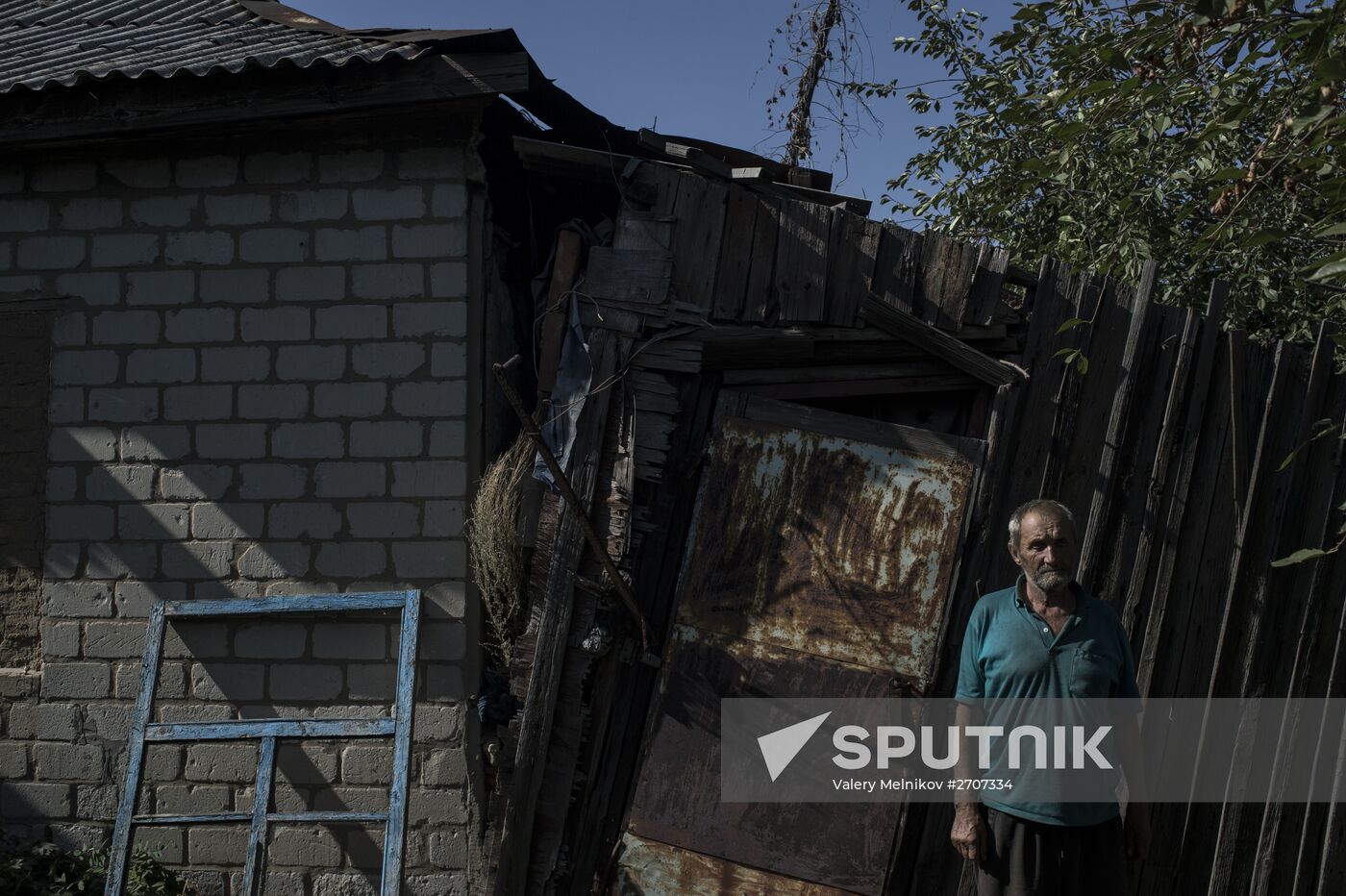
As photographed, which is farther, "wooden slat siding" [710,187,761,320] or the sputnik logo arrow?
"wooden slat siding" [710,187,761,320]

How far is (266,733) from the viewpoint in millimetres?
4516

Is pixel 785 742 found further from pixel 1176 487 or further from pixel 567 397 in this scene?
pixel 1176 487

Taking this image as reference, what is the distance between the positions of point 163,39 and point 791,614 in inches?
169

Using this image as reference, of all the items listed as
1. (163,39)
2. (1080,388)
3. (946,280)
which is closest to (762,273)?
(946,280)

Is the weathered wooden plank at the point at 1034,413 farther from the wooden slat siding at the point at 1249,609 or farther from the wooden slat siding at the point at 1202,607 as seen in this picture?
the wooden slat siding at the point at 1249,609

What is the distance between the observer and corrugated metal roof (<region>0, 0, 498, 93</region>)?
460cm

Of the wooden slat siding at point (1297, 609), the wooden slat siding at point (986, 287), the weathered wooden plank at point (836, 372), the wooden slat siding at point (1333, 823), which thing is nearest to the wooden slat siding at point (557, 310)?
the weathered wooden plank at point (836, 372)

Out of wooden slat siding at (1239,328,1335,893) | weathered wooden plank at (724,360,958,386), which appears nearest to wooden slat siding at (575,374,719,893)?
weathered wooden plank at (724,360,958,386)

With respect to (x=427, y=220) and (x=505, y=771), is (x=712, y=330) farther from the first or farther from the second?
(x=505, y=771)

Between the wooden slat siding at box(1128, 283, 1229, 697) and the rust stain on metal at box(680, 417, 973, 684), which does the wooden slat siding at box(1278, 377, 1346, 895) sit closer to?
the wooden slat siding at box(1128, 283, 1229, 697)

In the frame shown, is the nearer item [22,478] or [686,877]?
[686,877]

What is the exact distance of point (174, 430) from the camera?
4.87 meters

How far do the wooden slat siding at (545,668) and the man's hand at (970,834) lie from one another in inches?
70.1

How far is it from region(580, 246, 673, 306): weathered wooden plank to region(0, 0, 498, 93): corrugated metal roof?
3.75ft
